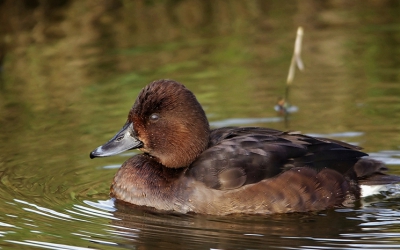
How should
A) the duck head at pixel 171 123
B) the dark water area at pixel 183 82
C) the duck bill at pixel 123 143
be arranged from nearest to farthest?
the dark water area at pixel 183 82 → the duck head at pixel 171 123 → the duck bill at pixel 123 143

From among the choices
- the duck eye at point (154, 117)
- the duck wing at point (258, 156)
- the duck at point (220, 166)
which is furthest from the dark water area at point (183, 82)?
the duck eye at point (154, 117)

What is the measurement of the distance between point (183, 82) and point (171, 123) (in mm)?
3618

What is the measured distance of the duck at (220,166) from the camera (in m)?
6.33

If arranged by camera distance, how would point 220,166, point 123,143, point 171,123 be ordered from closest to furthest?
point 220,166
point 171,123
point 123,143

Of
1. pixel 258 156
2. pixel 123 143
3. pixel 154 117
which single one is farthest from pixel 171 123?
pixel 258 156

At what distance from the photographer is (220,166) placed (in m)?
6.35

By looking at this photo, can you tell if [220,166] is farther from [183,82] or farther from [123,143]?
[183,82]

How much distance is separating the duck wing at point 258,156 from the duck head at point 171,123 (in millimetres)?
161

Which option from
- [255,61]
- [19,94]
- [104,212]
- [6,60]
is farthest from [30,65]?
[104,212]

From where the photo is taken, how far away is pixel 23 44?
12.1 m

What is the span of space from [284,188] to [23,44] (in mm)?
6875

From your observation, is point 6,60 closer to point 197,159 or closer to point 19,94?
point 19,94

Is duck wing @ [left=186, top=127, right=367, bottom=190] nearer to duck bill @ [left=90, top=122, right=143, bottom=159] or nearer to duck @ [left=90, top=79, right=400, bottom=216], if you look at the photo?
duck @ [left=90, top=79, right=400, bottom=216]

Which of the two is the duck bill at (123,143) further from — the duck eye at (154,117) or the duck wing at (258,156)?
the duck wing at (258,156)
